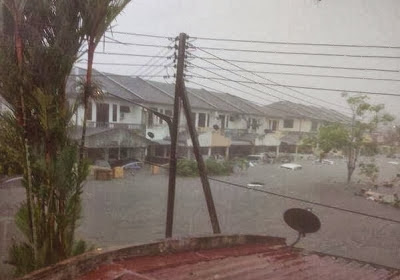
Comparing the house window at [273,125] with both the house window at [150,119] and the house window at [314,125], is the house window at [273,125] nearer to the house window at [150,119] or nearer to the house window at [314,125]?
the house window at [314,125]

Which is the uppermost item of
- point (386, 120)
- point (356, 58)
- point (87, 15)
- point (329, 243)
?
point (356, 58)

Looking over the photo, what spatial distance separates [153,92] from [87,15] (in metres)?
2.56

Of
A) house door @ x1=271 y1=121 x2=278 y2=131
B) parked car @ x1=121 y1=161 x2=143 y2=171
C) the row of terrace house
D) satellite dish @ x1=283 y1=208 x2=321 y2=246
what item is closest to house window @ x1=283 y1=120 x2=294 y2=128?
the row of terrace house

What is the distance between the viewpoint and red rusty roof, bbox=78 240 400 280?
207 cm

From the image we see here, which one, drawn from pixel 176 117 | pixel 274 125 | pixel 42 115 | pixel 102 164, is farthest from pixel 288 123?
pixel 42 115

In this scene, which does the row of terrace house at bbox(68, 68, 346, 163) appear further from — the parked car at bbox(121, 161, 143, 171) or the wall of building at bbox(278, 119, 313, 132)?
the parked car at bbox(121, 161, 143, 171)

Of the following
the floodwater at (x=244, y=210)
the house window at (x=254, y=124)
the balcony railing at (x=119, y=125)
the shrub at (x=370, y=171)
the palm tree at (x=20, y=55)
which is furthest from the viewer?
the floodwater at (x=244, y=210)

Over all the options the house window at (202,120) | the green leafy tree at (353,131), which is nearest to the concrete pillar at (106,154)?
the house window at (202,120)

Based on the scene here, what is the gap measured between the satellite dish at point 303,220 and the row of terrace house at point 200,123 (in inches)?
81.5

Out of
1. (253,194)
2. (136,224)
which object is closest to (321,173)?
(253,194)

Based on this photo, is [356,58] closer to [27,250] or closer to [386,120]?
[386,120]

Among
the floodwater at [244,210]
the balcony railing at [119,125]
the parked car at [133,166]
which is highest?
the balcony railing at [119,125]

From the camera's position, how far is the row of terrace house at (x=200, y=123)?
4.78 m

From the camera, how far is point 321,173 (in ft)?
18.3
